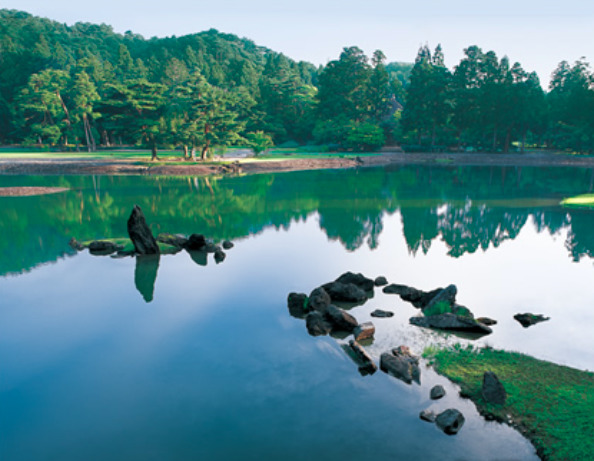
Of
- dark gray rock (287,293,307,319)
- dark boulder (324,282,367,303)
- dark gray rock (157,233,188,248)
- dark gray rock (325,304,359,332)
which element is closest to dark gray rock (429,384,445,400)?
dark gray rock (325,304,359,332)

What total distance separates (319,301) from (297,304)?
29.0 inches

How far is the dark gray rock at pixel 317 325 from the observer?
11.8 meters

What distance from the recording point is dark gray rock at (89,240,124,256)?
1998cm

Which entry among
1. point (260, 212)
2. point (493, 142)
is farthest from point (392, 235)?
point (493, 142)

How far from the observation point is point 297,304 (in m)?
13.4

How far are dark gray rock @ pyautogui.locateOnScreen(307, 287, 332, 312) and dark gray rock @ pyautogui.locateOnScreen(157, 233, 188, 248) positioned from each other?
368 inches

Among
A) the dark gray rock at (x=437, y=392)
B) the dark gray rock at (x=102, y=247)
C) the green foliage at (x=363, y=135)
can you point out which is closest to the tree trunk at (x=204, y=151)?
the green foliage at (x=363, y=135)

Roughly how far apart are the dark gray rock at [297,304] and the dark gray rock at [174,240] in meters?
8.73

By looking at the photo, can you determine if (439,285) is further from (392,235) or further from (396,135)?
(396,135)

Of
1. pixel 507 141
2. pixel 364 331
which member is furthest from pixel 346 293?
pixel 507 141

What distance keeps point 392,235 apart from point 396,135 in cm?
5420

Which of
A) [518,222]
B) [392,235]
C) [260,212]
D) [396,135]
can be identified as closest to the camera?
[392,235]

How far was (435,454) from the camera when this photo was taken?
7.27m

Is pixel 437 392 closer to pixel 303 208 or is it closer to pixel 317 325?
pixel 317 325
